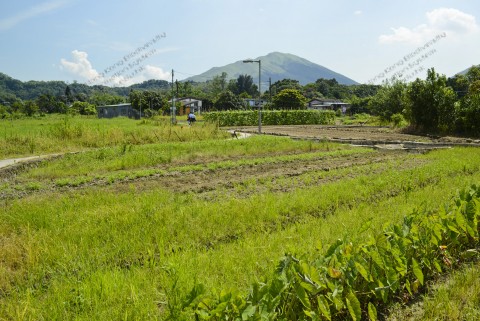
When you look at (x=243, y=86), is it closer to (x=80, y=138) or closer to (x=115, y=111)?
(x=115, y=111)

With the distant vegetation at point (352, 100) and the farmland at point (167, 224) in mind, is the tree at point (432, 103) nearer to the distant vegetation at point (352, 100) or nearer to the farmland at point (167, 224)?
the distant vegetation at point (352, 100)

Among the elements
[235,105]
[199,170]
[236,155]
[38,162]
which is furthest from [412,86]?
[235,105]

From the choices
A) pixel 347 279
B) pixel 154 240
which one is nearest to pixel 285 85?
pixel 154 240

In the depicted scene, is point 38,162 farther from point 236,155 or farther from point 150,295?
point 150,295

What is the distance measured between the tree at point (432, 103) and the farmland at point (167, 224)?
1422 centimetres

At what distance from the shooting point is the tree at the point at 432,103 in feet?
78.9

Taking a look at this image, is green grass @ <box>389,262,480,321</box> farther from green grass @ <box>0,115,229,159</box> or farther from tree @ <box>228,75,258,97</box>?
tree @ <box>228,75,258,97</box>

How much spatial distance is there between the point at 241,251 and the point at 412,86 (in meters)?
25.7

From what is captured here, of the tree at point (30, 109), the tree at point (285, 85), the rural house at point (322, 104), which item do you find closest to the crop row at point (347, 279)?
the tree at point (30, 109)

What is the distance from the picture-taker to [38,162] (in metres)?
12.7

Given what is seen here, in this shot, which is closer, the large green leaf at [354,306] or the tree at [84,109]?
the large green leaf at [354,306]

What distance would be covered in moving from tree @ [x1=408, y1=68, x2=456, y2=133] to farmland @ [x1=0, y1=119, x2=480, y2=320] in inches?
560

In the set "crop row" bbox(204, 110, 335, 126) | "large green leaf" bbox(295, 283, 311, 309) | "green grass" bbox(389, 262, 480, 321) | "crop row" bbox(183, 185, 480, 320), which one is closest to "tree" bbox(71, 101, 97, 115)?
"crop row" bbox(204, 110, 335, 126)

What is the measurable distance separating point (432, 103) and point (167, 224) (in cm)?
2461
